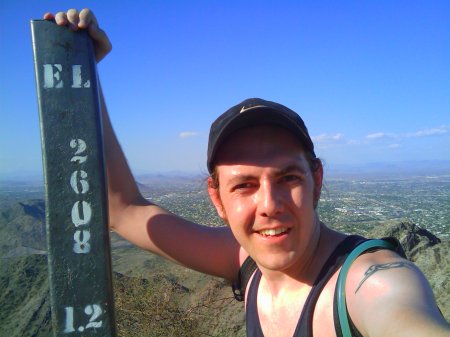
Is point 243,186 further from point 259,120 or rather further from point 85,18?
point 85,18

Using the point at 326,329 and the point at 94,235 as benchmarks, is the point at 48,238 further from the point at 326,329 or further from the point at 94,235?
the point at 326,329

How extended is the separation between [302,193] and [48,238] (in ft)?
4.89

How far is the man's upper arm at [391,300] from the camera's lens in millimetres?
1465

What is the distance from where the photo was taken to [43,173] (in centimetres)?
220

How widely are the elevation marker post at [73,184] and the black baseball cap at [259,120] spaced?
0.76m

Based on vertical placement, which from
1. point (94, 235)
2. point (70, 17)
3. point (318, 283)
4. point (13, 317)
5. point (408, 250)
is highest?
point (70, 17)

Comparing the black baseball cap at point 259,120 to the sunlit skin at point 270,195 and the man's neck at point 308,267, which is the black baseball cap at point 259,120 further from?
the man's neck at point 308,267

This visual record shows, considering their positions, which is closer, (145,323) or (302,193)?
(302,193)

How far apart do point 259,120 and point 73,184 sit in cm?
115

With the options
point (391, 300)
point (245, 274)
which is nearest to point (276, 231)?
point (391, 300)

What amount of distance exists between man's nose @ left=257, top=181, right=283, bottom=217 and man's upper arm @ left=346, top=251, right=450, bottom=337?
49cm

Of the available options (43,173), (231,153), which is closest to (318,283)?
(231,153)

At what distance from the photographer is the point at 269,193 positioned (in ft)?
6.59

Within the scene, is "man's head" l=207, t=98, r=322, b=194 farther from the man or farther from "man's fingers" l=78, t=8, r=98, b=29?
"man's fingers" l=78, t=8, r=98, b=29
